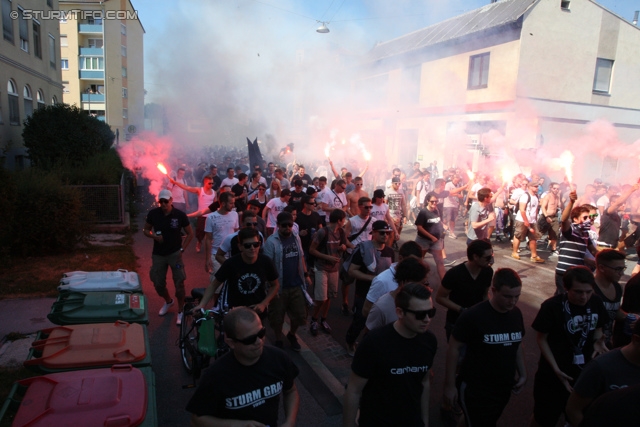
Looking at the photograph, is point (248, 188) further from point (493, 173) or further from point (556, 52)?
point (556, 52)

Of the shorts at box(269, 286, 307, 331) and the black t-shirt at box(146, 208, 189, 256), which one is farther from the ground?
the black t-shirt at box(146, 208, 189, 256)

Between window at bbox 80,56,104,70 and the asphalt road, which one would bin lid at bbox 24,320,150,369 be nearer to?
the asphalt road

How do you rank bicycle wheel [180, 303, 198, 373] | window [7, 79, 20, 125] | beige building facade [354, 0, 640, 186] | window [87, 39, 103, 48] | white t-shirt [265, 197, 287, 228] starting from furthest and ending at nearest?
window [87, 39, 103, 48], beige building facade [354, 0, 640, 186], window [7, 79, 20, 125], white t-shirt [265, 197, 287, 228], bicycle wheel [180, 303, 198, 373]

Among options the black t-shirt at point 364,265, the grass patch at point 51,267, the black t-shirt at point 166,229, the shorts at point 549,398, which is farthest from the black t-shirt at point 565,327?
the grass patch at point 51,267

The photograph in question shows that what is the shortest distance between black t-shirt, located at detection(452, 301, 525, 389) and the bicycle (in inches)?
74.5

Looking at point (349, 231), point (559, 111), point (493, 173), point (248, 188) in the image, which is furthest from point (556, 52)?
point (349, 231)

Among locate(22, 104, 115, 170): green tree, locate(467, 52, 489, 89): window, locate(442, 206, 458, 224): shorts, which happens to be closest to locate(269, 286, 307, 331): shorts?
locate(442, 206, 458, 224): shorts

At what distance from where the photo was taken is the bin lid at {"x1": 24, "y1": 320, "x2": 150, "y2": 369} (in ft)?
9.57

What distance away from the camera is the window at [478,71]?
744 inches

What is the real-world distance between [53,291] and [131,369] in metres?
4.69

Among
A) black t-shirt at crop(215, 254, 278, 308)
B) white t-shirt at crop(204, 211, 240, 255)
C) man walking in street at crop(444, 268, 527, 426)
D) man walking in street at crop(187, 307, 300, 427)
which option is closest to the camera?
man walking in street at crop(187, 307, 300, 427)

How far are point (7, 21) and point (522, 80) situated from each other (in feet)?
63.6

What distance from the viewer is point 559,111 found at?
18.1m

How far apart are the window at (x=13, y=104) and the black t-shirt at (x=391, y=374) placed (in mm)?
19299
